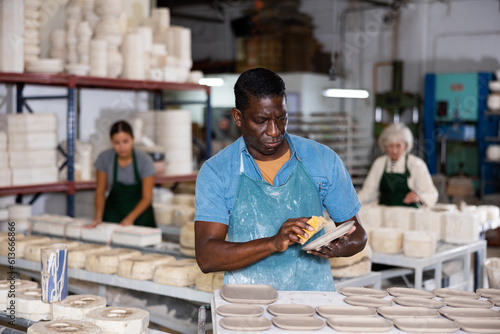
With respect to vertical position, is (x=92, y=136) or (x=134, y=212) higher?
(x=92, y=136)

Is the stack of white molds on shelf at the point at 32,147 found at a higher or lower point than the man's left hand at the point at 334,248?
higher

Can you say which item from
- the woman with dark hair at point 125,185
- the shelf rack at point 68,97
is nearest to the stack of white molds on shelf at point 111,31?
the shelf rack at point 68,97

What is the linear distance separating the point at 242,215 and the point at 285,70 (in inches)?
335

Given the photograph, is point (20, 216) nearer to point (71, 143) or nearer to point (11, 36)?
point (71, 143)

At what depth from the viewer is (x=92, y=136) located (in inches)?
259

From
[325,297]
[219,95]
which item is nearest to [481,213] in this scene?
[325,297]

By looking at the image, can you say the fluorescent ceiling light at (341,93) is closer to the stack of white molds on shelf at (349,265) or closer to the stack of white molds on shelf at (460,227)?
the stack of white molds on shelf at (460,227)

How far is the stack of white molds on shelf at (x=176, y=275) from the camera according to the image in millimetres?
3287

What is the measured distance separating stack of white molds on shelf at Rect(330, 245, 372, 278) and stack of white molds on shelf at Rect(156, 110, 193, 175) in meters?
3.39

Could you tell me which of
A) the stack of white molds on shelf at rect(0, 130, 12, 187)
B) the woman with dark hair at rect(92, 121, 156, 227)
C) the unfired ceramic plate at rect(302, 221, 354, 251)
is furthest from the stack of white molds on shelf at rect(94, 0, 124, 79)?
the unfired ceramic plate at rect(302, 221, 354, 251)

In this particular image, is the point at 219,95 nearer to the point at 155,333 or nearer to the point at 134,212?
the point at 134,212

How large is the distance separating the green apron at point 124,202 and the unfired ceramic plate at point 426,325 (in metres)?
3.45

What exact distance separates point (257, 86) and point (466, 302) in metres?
1.12

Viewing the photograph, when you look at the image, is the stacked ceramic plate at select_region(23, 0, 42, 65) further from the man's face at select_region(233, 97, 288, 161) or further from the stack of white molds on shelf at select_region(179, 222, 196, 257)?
the man's face at select_region(233, 97, 288, 161)
